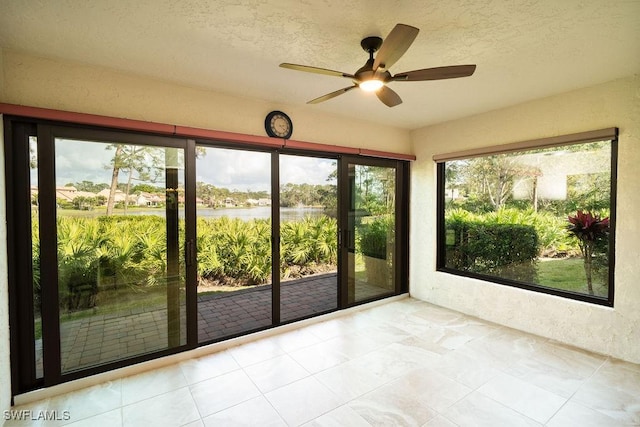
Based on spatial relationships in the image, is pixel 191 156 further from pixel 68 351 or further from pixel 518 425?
pixel 518 425

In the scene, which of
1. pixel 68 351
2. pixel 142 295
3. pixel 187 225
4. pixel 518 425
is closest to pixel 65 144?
pixel 187 225

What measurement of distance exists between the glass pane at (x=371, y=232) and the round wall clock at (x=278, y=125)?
101 cm

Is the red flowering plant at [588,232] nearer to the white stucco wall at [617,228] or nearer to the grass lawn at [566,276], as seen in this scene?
the grass lawn at [566,276]

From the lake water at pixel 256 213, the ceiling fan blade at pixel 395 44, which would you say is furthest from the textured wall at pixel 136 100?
the ceiling fan blade at pixel 395 44

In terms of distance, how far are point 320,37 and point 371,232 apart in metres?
2.78

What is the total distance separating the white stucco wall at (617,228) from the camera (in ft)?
8.43

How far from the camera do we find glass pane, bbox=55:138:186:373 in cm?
235

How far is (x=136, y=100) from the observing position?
8.19 ft

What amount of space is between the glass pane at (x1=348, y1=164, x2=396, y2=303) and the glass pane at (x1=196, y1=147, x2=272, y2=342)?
1.14m

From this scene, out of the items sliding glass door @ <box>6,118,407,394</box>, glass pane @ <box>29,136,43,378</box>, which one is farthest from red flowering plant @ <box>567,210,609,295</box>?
glass pane @ <box>29,136,43,378</box>

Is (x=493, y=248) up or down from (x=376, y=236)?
down

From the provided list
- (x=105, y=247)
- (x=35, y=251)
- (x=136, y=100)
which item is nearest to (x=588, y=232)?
(x=136, y=100)

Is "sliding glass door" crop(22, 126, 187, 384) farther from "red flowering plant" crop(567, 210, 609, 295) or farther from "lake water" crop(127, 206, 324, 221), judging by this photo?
"red flowering plant" crop(567, 210, 609, 295)

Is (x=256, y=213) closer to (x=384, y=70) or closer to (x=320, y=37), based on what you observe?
(x=320, y=37)
